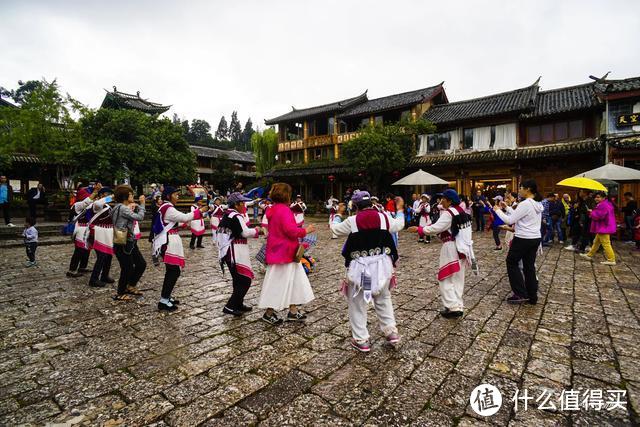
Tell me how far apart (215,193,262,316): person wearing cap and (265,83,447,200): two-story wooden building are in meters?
21.4

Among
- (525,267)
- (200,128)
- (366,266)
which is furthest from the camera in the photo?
(200,128)

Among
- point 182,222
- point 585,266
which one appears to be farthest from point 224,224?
point 585,266

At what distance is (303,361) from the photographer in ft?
11.0

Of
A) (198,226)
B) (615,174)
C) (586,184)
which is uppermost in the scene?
(615,174)

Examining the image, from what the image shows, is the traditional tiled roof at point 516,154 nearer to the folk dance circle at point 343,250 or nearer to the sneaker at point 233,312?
the folk dance circle at point 343,250

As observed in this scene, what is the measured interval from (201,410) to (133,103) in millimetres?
34335

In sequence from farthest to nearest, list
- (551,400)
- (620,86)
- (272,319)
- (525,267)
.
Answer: (620,86) < (525,267) < (272,319) < (551,400)

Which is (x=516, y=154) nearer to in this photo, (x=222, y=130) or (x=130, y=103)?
(x=130, y=103)

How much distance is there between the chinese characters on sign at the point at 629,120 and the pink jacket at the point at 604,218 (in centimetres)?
1051

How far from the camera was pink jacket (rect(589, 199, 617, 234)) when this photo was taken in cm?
786

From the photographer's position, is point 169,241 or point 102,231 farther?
point 102,231

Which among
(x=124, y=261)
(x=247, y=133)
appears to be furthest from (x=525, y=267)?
→ (x=247, y=133)

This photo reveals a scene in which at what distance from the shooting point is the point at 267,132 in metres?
35.8

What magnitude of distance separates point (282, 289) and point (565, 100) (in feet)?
75.1
